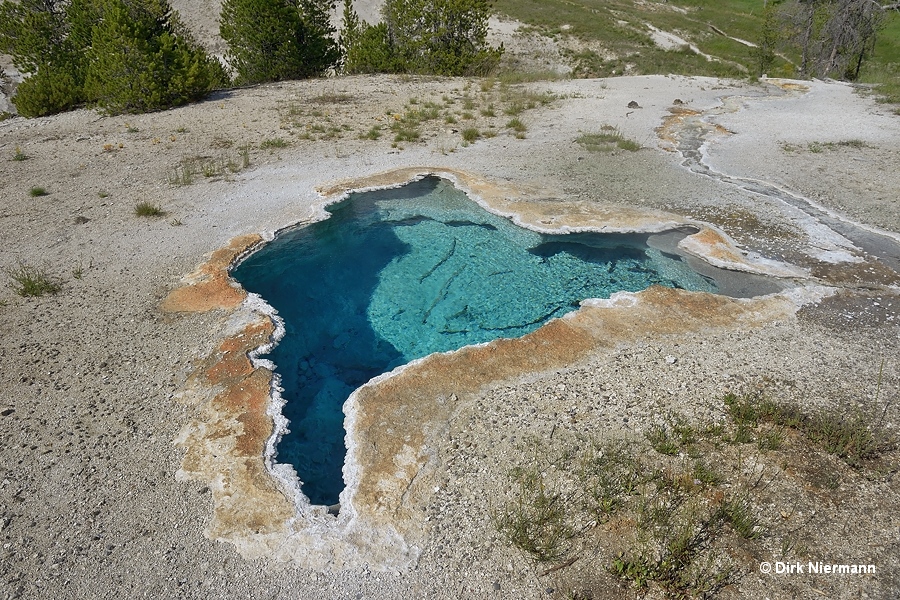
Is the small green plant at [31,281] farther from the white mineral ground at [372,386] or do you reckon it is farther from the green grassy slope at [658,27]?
the green grassy slope at [658,27]

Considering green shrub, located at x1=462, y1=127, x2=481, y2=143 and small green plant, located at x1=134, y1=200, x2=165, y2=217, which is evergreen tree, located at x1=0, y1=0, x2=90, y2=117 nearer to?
small green plant, located at x1=134, y1=200, x2=165, y2=217

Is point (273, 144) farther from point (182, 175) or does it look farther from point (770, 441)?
point (770, 441)

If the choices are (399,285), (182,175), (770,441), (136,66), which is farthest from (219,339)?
(136,66)

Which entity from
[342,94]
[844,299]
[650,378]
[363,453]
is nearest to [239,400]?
[363,453]

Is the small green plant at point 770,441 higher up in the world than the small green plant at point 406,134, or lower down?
lower down

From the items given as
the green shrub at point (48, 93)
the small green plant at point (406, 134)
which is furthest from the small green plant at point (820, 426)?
the green shrub at point (48, 93)

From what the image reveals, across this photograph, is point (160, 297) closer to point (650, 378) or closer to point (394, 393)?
point (394, 393)
